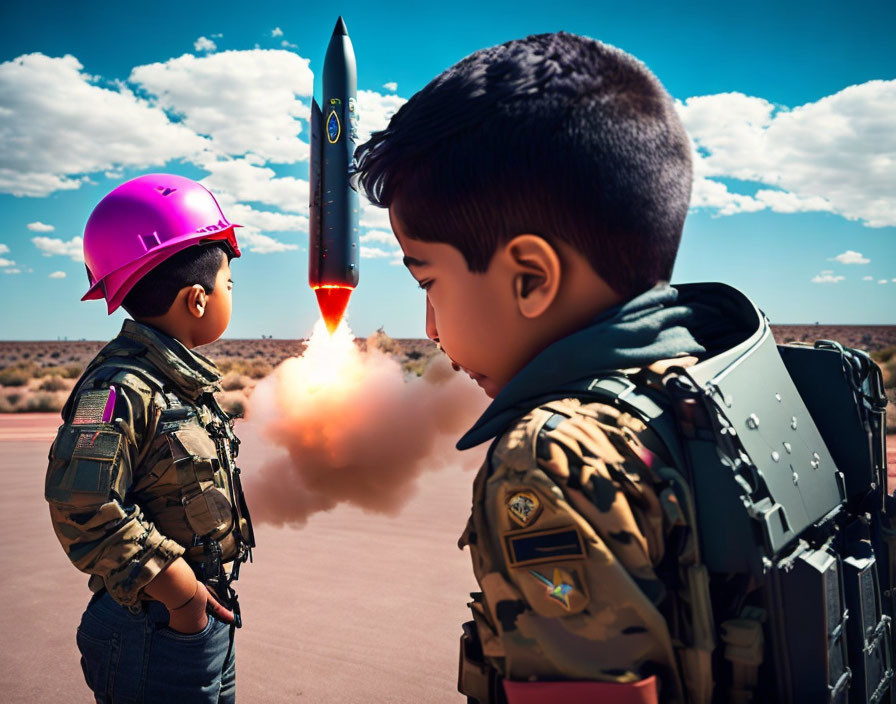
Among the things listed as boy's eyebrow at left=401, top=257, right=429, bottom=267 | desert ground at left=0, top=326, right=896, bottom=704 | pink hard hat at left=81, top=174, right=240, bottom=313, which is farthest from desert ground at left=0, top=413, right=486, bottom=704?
boy's eyebrow at left=401, top=257, right=429, bottom=267

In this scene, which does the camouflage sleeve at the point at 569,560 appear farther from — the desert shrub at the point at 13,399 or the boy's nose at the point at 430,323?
the desert shrub at the point at 13,399

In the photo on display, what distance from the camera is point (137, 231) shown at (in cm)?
287

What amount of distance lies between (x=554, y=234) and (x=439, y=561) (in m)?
6.17

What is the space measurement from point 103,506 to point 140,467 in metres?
0.24

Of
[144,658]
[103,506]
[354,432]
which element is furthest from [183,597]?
[354,432]

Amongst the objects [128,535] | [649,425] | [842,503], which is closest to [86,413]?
[128,535]

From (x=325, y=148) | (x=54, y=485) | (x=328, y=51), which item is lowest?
(x=54, y=485)

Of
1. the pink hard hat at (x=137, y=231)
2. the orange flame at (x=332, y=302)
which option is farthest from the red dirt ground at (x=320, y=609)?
the orange flame at (x=332, y=302)

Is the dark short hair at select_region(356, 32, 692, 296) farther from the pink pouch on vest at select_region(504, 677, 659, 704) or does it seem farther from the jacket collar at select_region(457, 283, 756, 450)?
the pink pouch on vest at select_region(504, 677, 659, 704)

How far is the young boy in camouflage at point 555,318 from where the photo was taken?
1014 millimetres

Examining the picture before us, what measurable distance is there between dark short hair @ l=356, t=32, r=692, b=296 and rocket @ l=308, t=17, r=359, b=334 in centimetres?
935

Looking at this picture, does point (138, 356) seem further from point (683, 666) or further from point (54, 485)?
point (683, 666)

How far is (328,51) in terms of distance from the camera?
11.4 meters

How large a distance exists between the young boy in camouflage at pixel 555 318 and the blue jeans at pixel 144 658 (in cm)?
169
